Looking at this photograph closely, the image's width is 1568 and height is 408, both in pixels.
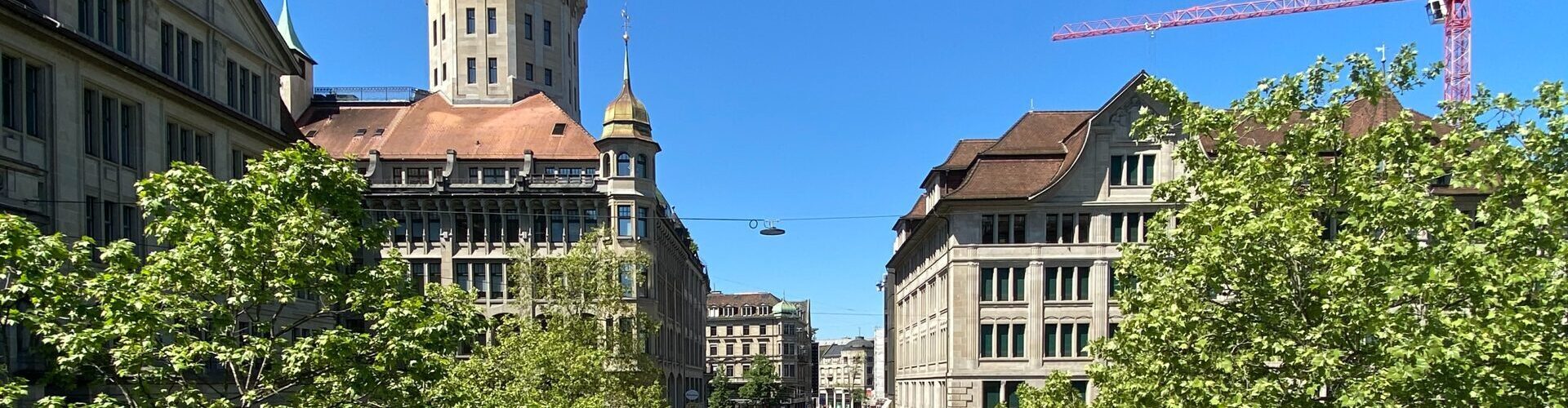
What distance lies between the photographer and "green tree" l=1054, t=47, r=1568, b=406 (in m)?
16.2

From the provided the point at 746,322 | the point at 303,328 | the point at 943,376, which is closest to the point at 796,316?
the point at 746,322

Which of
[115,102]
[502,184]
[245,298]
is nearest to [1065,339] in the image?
[502,184]

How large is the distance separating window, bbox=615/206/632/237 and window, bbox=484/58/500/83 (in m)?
19.8

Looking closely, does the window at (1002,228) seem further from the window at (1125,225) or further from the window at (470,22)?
the window at (470,22)

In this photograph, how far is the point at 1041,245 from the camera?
5031cm

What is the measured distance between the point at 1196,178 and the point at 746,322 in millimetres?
162382

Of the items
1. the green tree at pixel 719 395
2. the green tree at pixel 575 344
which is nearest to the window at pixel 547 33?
the green tree at pixel 575 344

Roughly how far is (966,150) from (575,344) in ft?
86.0

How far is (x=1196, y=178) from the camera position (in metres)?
21.3

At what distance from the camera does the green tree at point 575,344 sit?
1478 inches

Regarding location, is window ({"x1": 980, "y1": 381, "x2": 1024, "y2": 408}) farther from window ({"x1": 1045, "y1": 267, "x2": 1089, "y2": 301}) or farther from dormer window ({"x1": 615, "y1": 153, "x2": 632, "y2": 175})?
dormer window ({"x1": 615, "y1": 153, "x2": 632, "y2": 175})

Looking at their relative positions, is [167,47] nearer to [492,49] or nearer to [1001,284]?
[1001,284]

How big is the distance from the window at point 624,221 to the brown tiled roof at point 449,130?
4.86m

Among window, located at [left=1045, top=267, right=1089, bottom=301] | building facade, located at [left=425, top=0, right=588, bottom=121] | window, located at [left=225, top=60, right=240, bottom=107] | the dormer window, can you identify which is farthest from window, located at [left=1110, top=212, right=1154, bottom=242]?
building facade, located at [left=425, top=0, right=588, bottom=121]
